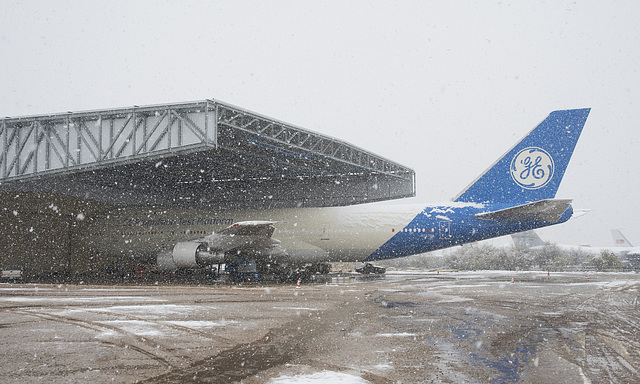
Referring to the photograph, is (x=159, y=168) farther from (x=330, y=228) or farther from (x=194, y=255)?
(x=330, y=228)

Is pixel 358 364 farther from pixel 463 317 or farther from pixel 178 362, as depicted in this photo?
pixel 463 317

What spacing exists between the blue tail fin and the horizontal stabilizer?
110 centimetres

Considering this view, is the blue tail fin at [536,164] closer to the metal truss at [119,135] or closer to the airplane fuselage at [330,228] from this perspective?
the airplane fuselage at [330,228]

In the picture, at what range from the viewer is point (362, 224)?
70.7 ft

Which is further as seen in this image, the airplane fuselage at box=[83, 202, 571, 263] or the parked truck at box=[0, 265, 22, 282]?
the parked truck at box=[0, 265, 22, 282]

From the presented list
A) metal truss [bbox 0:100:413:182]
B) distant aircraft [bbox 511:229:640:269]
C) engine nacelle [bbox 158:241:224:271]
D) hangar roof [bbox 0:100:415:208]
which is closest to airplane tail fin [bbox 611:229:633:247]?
distant aircraft [bbox 511:229:640:269]

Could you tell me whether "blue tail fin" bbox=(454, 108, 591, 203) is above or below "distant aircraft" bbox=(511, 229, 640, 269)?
above

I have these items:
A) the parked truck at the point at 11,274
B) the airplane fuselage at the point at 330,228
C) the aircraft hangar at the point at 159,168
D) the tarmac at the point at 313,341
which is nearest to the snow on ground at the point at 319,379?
the tarmac at the point at 313,341

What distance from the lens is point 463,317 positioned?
9914 millimetres

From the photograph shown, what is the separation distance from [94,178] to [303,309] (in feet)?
56.9

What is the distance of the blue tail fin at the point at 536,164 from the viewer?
704 inches

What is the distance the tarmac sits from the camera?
520 centimetres

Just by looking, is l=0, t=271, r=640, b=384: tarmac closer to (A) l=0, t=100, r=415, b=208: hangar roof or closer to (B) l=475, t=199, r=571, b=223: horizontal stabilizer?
(B) l=475, t=199, r=571, b=223: horizontal stabilizer

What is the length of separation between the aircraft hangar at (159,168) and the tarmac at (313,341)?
835 cm
